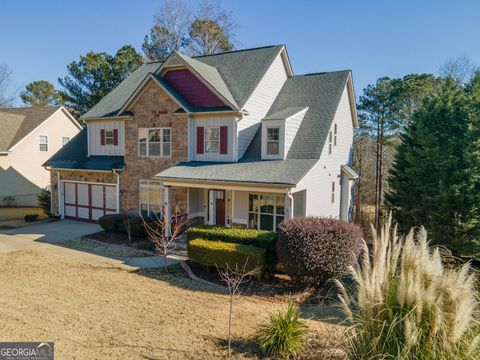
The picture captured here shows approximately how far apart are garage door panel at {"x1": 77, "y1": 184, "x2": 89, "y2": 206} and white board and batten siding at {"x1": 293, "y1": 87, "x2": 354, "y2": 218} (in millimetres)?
13943

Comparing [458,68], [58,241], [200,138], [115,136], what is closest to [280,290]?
[200,138]

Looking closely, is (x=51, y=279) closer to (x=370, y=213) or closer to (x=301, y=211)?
(x=301, y=211)

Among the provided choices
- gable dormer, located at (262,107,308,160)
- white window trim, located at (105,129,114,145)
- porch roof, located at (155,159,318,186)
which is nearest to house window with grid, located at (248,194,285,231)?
porch roof, located at (155,159,318,186)

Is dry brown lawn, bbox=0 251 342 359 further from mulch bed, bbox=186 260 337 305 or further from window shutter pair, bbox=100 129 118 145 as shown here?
window shutter pair, bbox=100 129 118 145

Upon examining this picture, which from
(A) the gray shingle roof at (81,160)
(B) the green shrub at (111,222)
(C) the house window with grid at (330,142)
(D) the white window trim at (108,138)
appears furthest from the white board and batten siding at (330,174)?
(D) the white window trim at (108,138)

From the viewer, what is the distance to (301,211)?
1570 cm

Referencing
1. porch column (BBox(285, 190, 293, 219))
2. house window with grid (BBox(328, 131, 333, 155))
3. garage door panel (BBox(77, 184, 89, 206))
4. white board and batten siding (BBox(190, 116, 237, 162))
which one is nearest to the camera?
porch column (BBox(285, 190, 293, 219))

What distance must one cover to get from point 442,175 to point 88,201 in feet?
64.8

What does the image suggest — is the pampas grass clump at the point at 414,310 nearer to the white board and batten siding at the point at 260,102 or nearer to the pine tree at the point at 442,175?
the pine tree at the point at 442,175

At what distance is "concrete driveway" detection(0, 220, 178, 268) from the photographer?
43.7 feet

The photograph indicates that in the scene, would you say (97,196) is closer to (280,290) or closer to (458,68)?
(280,290)

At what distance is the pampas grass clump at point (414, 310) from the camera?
4160mm

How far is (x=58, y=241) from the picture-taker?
53.5 feet

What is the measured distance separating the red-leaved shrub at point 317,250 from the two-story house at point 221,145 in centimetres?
309
